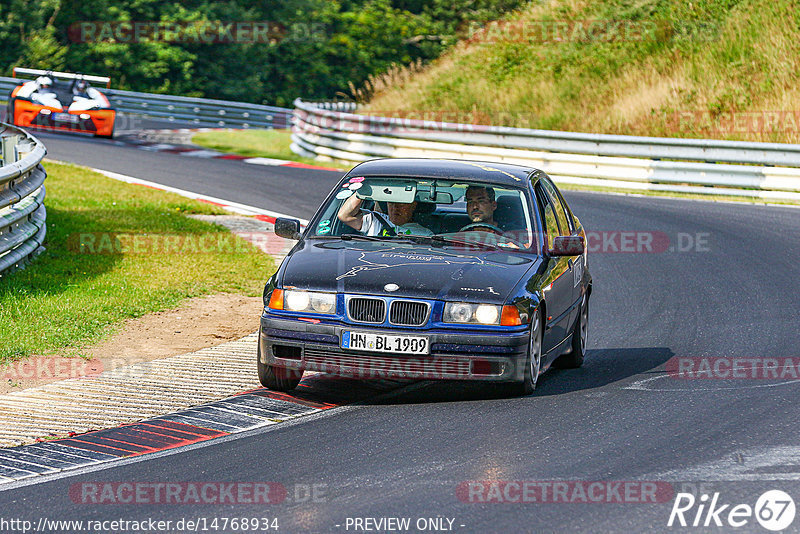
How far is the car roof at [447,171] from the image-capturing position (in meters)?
8.95

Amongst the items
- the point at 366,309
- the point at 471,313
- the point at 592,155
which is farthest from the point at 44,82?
the point at 471,313

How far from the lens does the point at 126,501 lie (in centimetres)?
575

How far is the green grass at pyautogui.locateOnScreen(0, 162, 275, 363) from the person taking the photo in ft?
32.4

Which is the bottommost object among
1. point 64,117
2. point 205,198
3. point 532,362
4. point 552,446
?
point 205,198

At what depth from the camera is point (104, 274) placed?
12.3m

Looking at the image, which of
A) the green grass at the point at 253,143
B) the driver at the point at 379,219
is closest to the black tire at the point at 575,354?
the driver at the point at 379,219

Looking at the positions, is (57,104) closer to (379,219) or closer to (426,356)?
(379,219)

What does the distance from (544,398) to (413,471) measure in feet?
6.64

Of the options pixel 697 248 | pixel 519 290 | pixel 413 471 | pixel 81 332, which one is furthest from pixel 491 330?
pixel 697 248

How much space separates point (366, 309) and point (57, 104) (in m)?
22.5

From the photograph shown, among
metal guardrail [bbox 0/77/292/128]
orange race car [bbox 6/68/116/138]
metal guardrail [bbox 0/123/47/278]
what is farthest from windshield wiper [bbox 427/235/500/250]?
metal guardrail [bbox 0/77/292/128]

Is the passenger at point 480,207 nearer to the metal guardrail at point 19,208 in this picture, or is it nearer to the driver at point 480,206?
the driver at point 480,206

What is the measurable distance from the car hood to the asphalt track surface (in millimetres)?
784

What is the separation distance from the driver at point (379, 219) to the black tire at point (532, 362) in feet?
3.89
